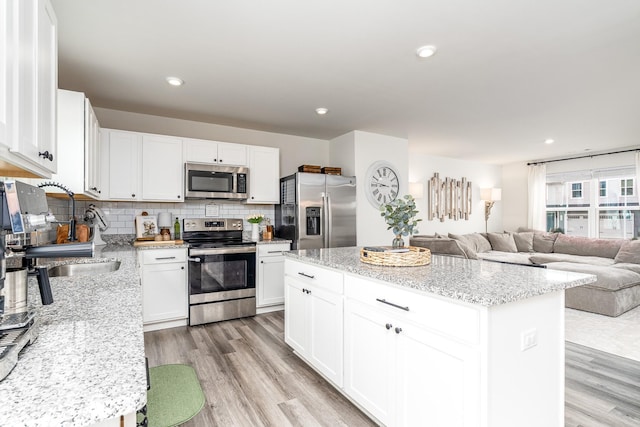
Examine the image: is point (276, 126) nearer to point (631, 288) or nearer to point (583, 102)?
point (583, 102)

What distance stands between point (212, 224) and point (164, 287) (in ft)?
3.41

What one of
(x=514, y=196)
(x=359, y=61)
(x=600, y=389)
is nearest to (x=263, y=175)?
(x=359, y=61)

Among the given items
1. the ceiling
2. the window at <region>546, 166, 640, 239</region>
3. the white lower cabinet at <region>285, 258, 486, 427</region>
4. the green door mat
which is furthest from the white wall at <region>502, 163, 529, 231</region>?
the green door mat

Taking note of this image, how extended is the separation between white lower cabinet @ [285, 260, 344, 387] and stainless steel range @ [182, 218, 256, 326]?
3.80ft

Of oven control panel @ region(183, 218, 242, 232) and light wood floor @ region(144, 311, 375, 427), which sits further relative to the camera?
oven control panel @ region(183, 218, 242, 232)

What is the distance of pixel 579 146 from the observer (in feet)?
18.7

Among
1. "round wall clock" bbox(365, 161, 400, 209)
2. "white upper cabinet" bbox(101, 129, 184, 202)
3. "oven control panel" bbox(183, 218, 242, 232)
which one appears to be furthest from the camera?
"round wall clock" bbox(365, 161, 400, 209)

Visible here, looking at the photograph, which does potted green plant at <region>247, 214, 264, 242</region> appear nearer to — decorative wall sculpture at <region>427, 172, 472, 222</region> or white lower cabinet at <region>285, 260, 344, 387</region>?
white lower cabinet at <region>285, 260, 344, 387</region>

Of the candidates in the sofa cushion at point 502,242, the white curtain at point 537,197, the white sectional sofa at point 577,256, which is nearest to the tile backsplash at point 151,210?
the white sectional sofa at point 577,256

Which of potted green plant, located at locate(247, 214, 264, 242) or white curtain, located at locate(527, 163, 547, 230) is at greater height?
white curtain, located at locate(527, 163, 547, 230)

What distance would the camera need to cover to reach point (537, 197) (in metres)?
7.02

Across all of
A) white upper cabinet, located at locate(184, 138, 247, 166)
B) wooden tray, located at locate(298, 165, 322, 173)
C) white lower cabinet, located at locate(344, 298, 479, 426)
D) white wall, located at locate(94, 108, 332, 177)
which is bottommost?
white lower cabinet, located at locate(344, 298, 479, 426)

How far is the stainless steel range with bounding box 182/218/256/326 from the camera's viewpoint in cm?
352

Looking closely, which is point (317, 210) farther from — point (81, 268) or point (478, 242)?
point (478, 242)
